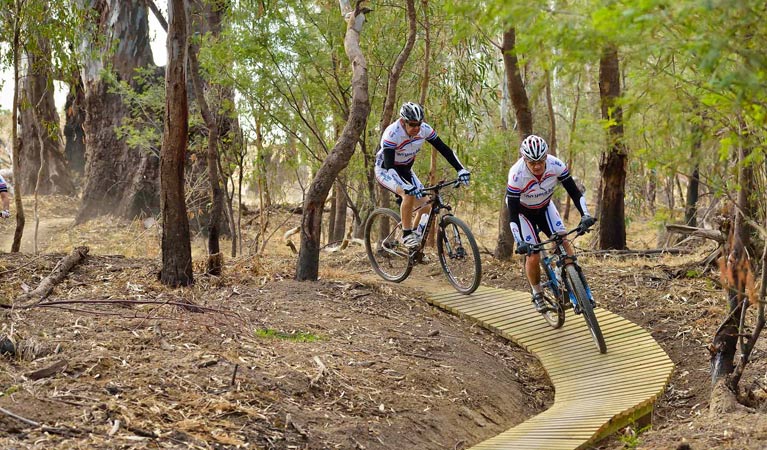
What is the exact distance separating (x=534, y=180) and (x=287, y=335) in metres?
3.03

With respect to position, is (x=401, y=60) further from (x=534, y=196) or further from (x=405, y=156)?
(x=534, y=196)

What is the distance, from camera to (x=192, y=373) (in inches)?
256

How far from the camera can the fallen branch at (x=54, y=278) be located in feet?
27.8

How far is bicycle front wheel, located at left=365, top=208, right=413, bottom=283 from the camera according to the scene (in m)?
11.0

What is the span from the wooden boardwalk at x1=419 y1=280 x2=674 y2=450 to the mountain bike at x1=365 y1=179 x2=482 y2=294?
37 centimetres

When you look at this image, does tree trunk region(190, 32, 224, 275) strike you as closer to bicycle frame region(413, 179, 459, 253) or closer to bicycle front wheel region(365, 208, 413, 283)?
bicycle front wheel region(365, 208, 413, 283)

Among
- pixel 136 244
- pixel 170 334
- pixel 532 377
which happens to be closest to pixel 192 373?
pixel 170 334

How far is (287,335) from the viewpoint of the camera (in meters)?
8.21

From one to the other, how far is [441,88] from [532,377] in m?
8.11

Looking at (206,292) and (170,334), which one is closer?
(170,334)

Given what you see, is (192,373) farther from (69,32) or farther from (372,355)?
(69,32)

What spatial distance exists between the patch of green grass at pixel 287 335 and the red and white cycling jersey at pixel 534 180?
8.50ft

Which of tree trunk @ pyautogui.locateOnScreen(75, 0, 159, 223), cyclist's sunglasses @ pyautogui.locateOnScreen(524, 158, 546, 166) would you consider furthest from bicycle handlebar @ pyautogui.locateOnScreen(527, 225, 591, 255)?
tree trunk @ pyautogui.locateOnScreen(75, 0, 159, 223)

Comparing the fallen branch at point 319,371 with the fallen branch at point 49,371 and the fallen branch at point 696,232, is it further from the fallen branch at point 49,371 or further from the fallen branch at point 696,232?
the fallen branch at point 696,232
